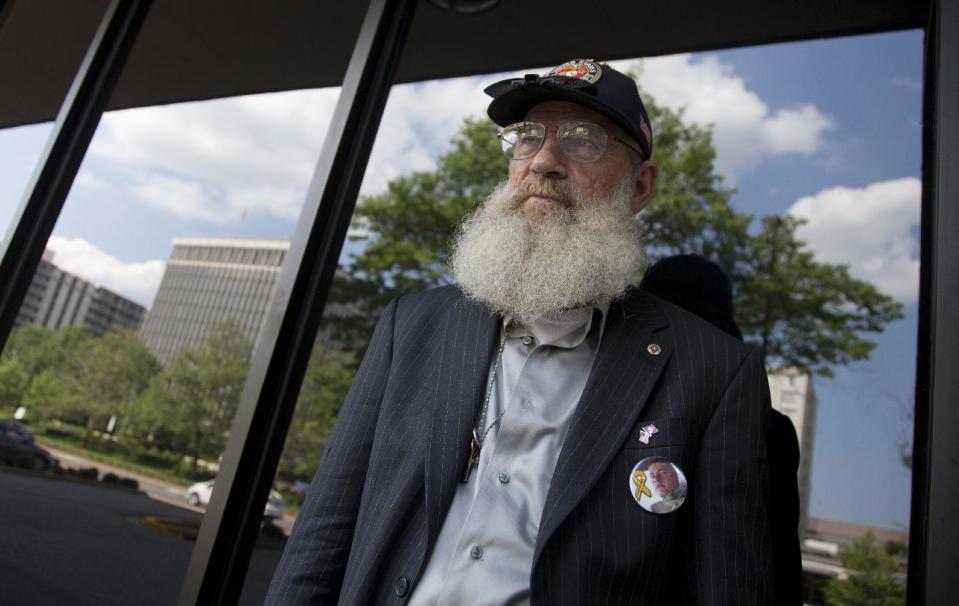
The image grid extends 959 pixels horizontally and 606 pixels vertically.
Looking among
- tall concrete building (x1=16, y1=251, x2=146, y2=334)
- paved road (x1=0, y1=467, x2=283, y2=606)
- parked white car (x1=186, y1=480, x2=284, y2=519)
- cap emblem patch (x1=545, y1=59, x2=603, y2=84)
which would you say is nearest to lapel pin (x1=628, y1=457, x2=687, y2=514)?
cap emblem patch (x1=545, y1=59, x2=603, y2=84)

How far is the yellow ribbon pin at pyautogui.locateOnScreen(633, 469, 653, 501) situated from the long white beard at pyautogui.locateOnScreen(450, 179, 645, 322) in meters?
0.44

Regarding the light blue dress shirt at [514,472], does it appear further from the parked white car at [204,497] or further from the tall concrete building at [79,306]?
the tall concrete building at [79,306]

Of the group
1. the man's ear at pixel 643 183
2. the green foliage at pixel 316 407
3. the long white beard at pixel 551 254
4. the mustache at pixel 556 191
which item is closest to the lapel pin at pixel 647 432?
the long white beard at pixel 551 254

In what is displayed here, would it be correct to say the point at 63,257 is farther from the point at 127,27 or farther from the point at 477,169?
the point at 477,169

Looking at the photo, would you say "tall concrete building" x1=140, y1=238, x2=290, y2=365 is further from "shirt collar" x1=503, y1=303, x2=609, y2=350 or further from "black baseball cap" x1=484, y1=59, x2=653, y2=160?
"shirt collar" x1=503, y1=303, x2=609, y2=350

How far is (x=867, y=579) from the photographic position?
3.23m

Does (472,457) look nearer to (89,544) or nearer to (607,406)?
(607,406)

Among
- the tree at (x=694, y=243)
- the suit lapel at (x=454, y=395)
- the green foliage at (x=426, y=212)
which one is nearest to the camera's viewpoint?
the suit lapel at (x=454, y=395)

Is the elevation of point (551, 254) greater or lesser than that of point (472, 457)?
greater

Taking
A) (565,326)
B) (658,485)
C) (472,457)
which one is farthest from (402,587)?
(565,326)

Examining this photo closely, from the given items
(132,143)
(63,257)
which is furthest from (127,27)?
(63,257)

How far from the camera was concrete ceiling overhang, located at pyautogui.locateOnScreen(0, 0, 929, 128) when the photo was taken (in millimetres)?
2824

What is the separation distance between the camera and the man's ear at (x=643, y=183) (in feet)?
5.63

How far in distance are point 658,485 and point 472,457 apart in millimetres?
359
